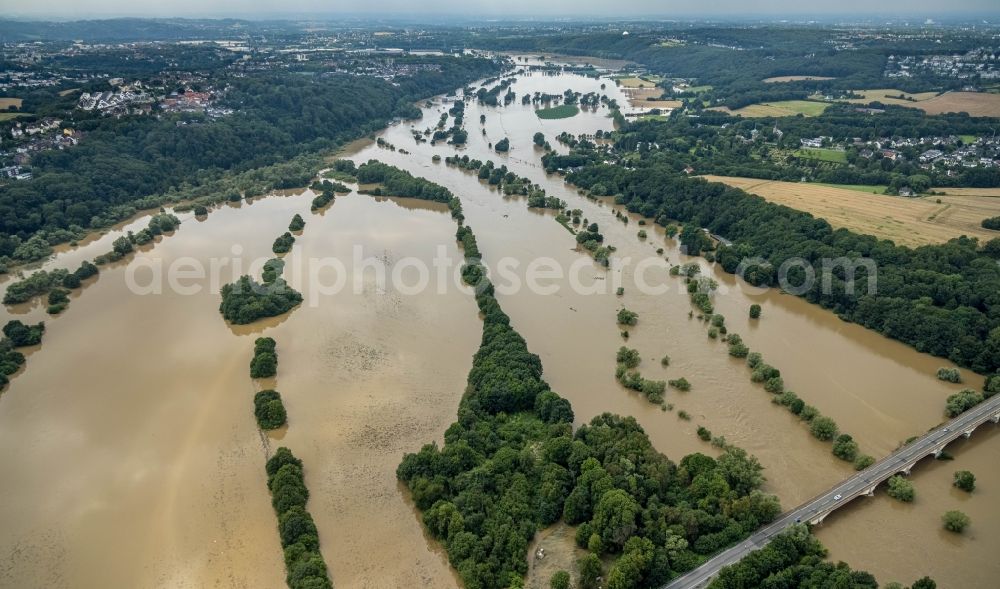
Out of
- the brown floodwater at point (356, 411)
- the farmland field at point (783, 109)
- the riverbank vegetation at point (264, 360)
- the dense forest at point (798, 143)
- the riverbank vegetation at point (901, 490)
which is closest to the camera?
the brown floodwater at point (356, 411)

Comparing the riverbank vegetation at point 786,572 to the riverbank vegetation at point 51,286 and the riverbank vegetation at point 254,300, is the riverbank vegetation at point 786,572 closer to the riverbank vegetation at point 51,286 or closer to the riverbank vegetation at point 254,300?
the riverbank vegetation at point 254,300

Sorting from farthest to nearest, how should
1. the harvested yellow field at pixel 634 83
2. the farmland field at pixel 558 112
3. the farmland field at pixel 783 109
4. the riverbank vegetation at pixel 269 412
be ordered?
1. the harvested yellow field at pixel 634 83
2. the farmland field at pixel 558 112
3. the farmland field at pixel 783 109
4. the riverbank vegetation at pixel 269 412

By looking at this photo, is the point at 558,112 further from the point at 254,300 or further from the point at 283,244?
the point at 254,300

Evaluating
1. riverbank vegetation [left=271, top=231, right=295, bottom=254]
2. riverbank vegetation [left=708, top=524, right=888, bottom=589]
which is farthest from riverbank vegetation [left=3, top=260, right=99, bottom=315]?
riverbank vegetation [left=708, top=524, right=888, bottom=589]

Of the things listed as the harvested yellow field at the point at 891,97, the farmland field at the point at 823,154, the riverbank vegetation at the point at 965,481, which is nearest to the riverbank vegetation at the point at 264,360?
the riverbank vegetation at the point at 965,481

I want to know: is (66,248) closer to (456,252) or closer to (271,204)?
(271,204)

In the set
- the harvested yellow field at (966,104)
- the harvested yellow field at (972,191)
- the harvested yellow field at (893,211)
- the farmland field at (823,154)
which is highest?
the harvested yellow field at (966,104)
